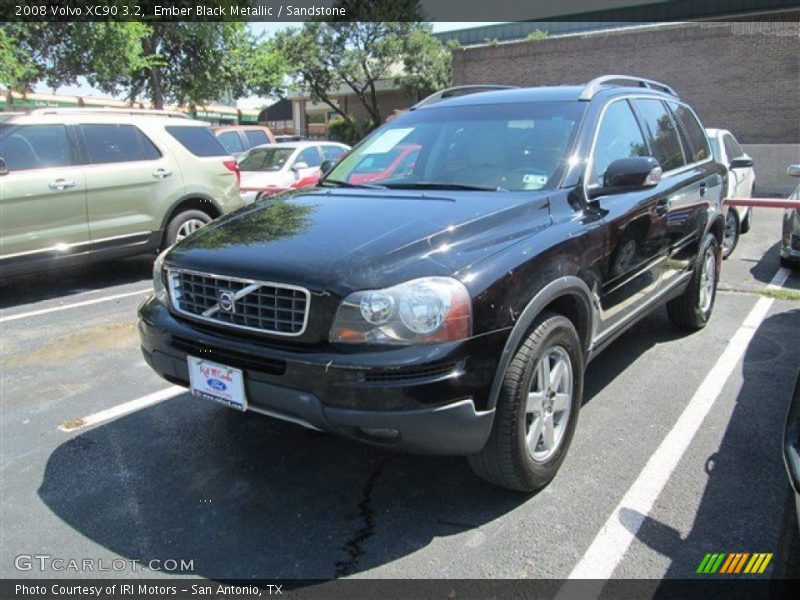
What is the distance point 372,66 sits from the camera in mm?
32250

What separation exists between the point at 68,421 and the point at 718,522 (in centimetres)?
363

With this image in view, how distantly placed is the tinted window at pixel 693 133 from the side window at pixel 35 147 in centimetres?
592

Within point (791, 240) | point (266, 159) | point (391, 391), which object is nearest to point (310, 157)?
point (266, 159)

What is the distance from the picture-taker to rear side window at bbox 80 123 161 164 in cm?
699

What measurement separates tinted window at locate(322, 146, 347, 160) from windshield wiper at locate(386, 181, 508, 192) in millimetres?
9582

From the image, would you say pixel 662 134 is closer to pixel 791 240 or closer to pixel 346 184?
pixel 346 184

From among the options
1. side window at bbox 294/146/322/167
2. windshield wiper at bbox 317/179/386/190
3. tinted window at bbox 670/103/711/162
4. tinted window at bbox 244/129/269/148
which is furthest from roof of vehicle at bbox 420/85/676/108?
tinted window at bbox 244/129/269/148

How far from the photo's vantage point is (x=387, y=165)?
157 inches

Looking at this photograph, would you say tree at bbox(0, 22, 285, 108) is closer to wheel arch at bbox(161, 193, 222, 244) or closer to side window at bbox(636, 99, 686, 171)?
wheel arch at bbox(161, 193, 222, 244)

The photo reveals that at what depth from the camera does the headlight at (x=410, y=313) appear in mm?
2467

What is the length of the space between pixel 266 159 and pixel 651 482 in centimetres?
1053

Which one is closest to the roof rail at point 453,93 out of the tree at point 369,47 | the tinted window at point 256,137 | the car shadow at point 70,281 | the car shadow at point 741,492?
the car shadow at point 741,492

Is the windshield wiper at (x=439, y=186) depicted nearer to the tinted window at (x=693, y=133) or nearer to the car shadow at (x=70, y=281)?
the tinted window at (x=693, y=133)

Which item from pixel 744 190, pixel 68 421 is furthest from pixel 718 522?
pixel 744 190
